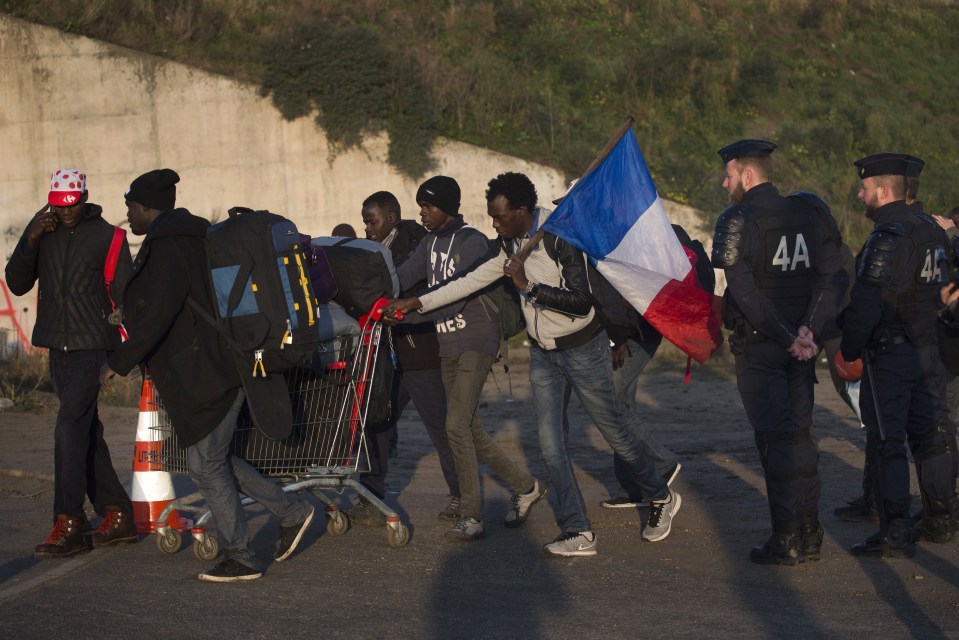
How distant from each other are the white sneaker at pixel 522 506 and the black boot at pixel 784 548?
1.61 metres

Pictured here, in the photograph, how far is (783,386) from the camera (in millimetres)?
6129

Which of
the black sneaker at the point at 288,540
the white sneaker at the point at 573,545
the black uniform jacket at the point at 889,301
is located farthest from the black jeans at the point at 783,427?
the black sneaker at the point at 288,540

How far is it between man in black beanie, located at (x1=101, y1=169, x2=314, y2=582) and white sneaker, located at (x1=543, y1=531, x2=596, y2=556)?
1593 millimetres

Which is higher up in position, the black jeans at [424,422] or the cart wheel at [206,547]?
the black jeans at [424,422]

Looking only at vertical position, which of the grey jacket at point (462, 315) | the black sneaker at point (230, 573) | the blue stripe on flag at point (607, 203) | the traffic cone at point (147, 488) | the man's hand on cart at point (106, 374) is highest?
the blue stripe on flag at point (607, 203)

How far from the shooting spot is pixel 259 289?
560 centimetres

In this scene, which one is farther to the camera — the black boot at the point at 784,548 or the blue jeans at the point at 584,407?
the blue jeans at the point at 584,407

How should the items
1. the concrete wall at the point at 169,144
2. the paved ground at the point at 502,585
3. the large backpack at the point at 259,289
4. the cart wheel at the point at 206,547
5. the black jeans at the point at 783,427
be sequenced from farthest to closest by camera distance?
the concrete wall at the point at 169,144
the cart wheel at the point at 206,547
the black jeans at the point at 783,427
the large backpack at the point at 259,289
the paved ground at the point at 502,585

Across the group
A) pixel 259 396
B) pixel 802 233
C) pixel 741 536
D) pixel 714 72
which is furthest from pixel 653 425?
pixel 714 72

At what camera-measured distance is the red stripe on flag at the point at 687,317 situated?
6496 mm

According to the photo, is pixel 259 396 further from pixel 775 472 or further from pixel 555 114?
pixel 555 114

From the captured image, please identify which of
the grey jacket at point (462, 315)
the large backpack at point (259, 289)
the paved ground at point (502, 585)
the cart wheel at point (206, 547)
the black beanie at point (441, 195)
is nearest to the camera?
the paved ground at point (502, 585)

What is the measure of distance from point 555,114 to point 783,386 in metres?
15.6

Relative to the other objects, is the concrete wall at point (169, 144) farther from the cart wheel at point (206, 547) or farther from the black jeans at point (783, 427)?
the cart wheel at point (206, 547)
